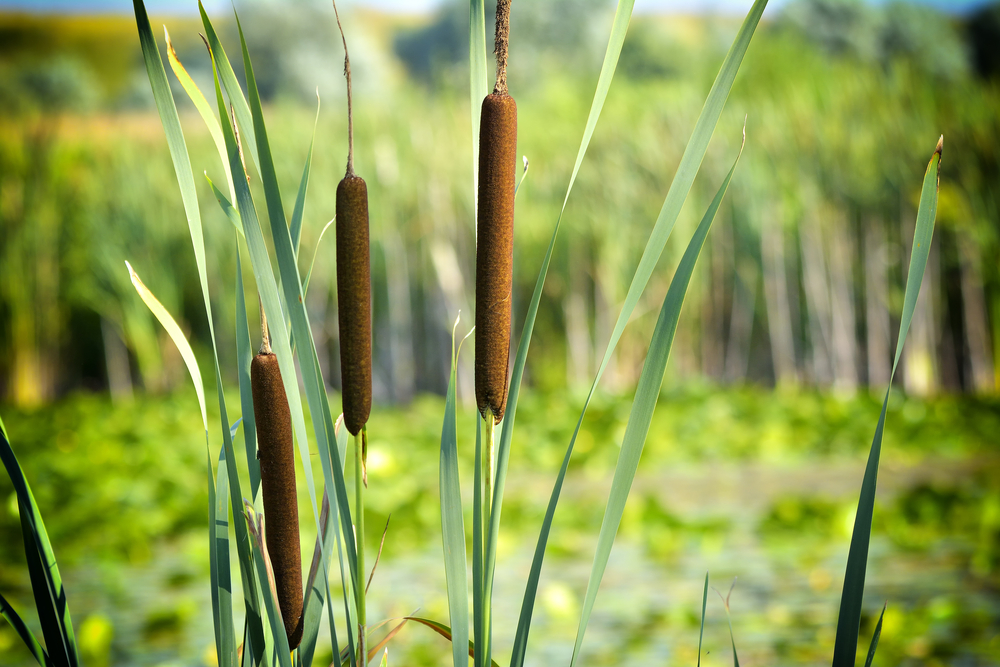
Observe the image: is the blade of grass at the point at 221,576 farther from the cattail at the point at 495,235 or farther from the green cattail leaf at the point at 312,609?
the cattail at the point at 495,235

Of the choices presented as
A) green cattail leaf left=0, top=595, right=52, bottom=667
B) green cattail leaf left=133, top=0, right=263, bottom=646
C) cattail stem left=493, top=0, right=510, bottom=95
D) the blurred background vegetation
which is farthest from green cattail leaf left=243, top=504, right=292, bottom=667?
the blurred background vegetation

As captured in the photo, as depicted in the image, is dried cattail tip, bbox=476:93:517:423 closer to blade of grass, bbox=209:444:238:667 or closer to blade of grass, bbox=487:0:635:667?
blade of grass, bbox=487:0:635:667

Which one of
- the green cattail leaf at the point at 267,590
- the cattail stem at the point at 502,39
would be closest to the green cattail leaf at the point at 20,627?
the green cattail leaf at the point at 267,590

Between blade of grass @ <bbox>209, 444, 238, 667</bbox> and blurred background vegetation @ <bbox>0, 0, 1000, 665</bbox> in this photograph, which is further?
blurred background vegetation @ <bbox>0, 0, 1000, 665</bbox>

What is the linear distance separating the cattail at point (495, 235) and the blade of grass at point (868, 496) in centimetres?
16

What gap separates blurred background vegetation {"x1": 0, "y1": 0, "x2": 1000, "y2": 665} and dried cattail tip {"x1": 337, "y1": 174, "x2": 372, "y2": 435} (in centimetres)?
91

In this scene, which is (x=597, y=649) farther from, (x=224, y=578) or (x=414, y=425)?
(x=414, y=425)

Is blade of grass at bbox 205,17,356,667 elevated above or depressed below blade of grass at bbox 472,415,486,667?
above

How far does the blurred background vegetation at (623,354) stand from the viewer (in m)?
1.40

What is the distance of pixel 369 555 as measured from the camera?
5.02 ft

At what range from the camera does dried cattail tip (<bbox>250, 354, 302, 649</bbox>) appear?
0.34m

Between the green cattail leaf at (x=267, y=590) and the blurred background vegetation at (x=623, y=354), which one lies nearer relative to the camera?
the green cattail leaf at (x=267, y=590)

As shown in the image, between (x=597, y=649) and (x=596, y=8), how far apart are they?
19682 mm

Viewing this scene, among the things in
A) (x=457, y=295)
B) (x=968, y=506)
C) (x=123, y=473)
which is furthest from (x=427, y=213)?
(x=968, y=506)
